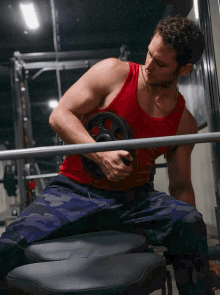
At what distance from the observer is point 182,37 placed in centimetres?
149

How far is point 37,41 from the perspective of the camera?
5449 millimetres

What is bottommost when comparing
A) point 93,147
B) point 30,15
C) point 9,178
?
point 9,178

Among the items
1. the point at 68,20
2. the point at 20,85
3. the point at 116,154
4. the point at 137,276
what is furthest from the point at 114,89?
the point at 68,20

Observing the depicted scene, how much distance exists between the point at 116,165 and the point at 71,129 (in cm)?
25

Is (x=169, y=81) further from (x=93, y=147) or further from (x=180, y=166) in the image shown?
(x=93, y=147)

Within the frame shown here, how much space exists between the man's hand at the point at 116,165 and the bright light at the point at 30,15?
4.24 metres

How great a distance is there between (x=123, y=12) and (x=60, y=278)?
2.95 meters

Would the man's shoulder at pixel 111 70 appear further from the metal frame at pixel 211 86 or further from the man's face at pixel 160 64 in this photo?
the metal frame at pixel 211 86

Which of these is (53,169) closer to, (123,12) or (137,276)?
(123,12)

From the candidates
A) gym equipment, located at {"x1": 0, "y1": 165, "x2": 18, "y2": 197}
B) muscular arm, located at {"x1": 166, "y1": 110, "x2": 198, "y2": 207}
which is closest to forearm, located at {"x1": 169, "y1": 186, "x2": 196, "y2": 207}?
muscular arm, located at {"x1": 166, "y1": 110, "x2": 198, "y2": 207}

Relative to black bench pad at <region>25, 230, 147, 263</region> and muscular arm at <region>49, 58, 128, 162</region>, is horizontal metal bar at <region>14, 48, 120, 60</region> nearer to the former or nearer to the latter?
muscular arm at <region>49, 58, 128, 162</region>

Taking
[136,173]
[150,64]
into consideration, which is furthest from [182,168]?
[150,64]

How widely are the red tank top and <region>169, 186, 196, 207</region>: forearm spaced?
0.63 feet

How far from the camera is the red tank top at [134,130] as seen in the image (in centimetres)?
141
